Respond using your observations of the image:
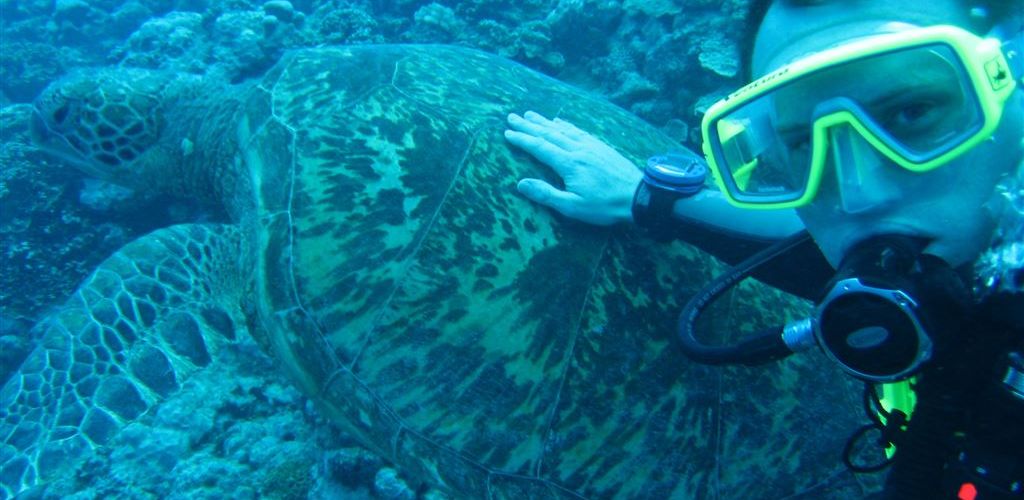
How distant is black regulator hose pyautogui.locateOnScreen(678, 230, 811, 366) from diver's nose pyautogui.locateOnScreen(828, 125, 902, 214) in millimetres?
364

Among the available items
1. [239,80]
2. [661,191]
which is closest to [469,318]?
[661,191]

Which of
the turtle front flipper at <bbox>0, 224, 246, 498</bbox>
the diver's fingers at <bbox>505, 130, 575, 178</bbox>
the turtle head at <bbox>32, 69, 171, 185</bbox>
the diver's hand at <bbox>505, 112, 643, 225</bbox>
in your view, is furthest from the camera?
the turtle head at <bbox>32, 69, 171, 185</bbox>

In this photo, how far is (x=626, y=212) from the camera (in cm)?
186

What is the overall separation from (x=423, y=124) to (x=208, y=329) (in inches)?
70.2

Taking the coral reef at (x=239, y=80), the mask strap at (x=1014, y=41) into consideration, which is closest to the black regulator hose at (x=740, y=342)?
the mask strap at (x=1014, y=41)

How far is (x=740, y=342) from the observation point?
51.5 inches

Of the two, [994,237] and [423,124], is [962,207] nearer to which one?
[994,237]

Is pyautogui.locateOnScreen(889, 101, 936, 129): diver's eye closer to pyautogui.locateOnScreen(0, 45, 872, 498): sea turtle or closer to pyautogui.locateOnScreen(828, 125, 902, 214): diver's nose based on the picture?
pyautogui.locateOnScreen(828, 125, 902, 214): diver's nose

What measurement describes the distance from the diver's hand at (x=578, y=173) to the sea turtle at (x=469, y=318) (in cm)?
6

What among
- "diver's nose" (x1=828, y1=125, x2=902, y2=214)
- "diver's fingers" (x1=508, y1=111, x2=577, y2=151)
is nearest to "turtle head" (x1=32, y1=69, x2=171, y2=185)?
"diver's fingers" (x1=508, y1=111, x2=577, y2=151)

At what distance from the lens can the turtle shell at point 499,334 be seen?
5.69 ft

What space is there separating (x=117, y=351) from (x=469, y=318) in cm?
222

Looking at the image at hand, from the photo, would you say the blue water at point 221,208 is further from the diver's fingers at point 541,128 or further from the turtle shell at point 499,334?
the diver's fingers at point 541,128

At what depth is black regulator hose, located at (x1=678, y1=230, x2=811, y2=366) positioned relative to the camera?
4.17ft
